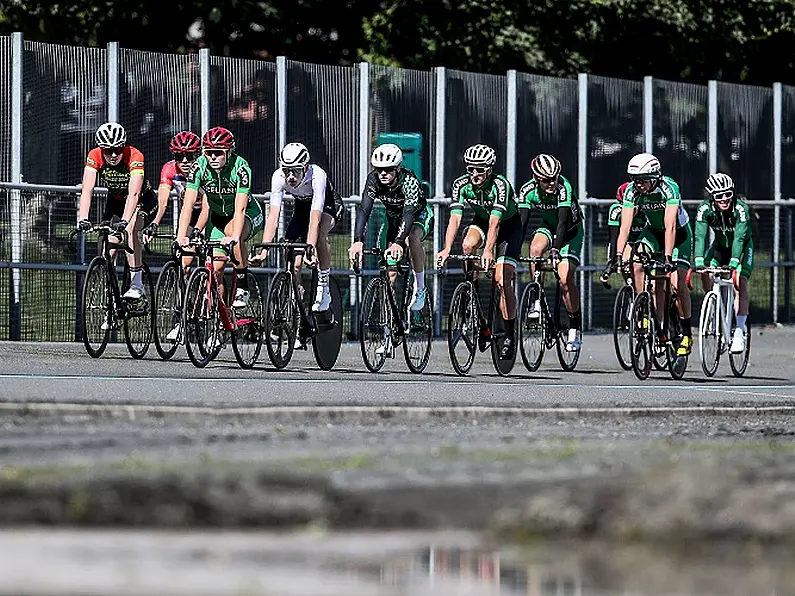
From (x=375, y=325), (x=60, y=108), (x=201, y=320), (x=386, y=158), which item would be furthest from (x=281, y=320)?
(x=60, y=108)

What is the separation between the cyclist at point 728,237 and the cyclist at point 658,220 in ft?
1.37

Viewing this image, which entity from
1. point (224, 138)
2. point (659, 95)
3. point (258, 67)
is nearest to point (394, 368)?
point (224, 138)

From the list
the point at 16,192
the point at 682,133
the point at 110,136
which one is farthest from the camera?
the point at 682,133

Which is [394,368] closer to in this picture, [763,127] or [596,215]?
[596,215]

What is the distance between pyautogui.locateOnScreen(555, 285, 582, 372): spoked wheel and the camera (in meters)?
17.9

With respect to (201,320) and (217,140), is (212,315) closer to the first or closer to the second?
(201,320)

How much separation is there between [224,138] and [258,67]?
5713 millimetres

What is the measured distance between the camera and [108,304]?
54.6 feet

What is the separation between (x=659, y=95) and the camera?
84.5ft

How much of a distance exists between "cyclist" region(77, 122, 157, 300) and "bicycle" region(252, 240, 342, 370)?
59.5 inches

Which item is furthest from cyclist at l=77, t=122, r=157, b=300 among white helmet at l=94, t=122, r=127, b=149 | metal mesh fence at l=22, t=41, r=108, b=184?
metal mesh fence at l=22, t=41, r=108, b=184

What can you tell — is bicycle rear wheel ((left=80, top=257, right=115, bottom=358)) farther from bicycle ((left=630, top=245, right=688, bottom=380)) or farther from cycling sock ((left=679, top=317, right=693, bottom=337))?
cycling sock ((left=679, top=317, right=693, bottom=337))

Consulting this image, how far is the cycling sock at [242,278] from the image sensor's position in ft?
52.2

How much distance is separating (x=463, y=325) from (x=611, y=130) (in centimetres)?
910
